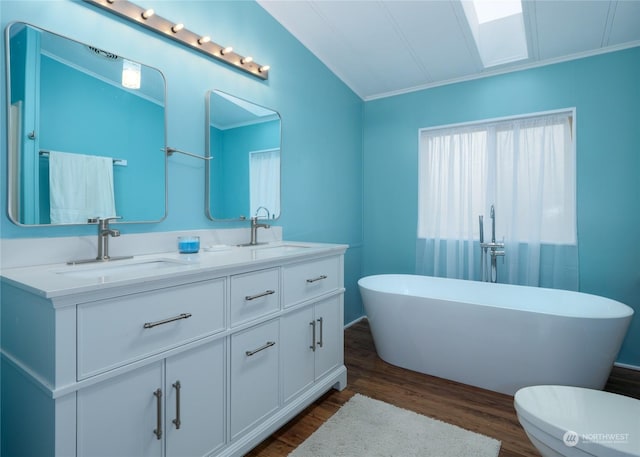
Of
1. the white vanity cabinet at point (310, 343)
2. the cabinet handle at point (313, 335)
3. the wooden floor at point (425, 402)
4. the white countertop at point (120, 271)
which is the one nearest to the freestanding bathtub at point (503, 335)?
the wooden floor at point (425, 402)

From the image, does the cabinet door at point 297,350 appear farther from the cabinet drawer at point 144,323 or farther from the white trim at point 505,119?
the white trim at point 505,119

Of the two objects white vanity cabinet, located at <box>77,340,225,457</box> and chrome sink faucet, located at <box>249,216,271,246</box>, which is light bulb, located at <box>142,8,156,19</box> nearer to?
chrome sink faucet, located at <box>249,216,271,246</box>

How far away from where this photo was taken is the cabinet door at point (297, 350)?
1828 mm

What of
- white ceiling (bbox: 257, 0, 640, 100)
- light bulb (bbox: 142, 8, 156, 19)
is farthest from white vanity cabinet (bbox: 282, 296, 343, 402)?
Result: white ceiling (bbox: 257, 0, 640, 100)

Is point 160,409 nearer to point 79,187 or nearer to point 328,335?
point 79,187

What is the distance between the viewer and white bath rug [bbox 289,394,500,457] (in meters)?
Answer: 1.67

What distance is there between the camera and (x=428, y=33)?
269 centimetres

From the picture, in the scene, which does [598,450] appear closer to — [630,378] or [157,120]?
[630,378]

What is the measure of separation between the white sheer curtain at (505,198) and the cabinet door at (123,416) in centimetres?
271

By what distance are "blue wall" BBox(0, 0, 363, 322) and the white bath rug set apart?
131 centimetres

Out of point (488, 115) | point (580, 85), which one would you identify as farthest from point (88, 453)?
point (580, 85)

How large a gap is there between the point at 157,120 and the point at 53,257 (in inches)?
32.0

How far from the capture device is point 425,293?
10.3 ft

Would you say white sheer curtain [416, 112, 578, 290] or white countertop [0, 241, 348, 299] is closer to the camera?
white countertop [0, 241, 348, 299]
